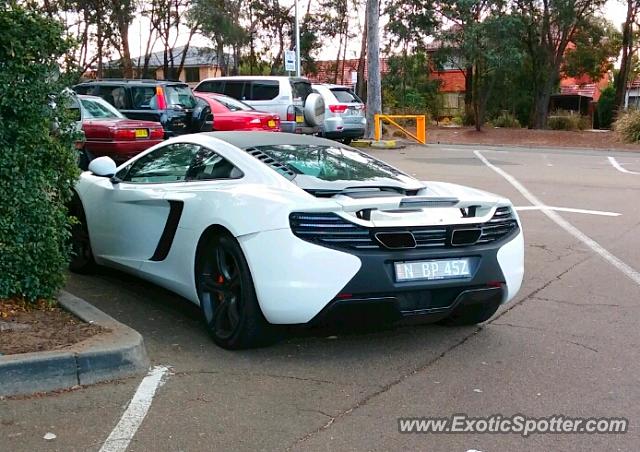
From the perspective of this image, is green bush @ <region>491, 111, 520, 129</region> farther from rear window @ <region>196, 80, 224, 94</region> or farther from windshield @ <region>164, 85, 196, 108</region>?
windshield @ <region>164, 85, 196, 108</region>

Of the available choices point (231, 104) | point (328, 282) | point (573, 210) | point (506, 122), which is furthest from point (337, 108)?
point (328, 282)

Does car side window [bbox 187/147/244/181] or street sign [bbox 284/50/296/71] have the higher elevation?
street sign [bbox 284/50/296/71]

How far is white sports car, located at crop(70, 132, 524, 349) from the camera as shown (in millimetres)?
4309

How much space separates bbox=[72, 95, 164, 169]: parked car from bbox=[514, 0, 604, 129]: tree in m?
20.4

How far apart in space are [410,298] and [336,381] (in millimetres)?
660

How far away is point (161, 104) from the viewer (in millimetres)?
15102

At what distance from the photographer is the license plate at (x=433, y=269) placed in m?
4.38

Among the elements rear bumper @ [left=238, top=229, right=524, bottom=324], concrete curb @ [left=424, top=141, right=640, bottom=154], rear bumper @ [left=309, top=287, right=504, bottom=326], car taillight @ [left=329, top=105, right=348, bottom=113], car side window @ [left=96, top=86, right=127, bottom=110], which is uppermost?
car side window @ [left=96, top=86, right=127, bottom=110]

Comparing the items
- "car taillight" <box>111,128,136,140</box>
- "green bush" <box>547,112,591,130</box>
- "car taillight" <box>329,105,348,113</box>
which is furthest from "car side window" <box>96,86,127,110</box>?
"green bush" <box>547,112,591,130</box>

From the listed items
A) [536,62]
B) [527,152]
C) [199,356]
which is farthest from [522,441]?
[536,62]

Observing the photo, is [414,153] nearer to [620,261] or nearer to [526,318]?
[620,261]

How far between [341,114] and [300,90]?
228cm

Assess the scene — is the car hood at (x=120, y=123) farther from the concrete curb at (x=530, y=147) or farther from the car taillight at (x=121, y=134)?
the concrete curb at (x=530, y=147)

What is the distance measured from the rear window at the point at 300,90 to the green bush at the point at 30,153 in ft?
49.1
